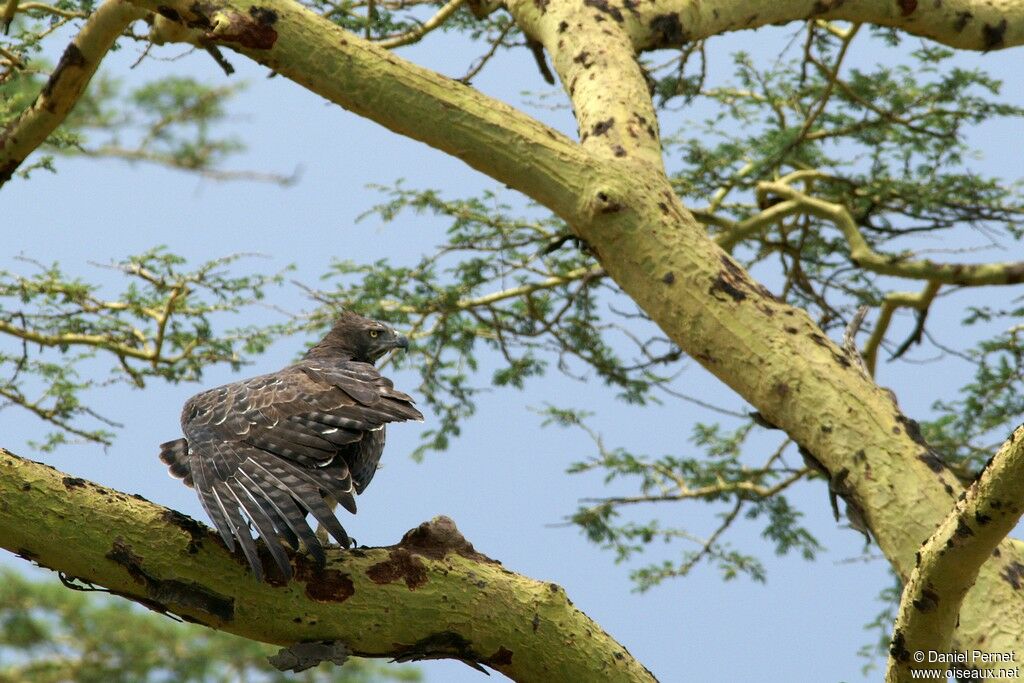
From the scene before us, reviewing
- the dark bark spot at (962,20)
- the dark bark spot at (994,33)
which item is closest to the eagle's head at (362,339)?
the dark bark spot at (962,20)

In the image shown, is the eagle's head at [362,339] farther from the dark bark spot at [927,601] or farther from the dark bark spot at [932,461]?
the dark bark spot at [927,601]

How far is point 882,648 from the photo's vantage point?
321 inches

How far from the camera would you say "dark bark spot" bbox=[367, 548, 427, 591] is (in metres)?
3.61

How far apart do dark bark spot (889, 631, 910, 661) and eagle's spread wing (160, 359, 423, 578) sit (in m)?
1.55

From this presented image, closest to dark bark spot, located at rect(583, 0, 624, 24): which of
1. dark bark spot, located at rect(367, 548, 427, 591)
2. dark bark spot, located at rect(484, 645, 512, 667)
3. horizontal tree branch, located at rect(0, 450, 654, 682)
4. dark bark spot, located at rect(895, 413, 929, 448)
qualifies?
dark bark spot, located at rect(895, 413, 929, 448)

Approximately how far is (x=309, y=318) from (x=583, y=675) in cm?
418

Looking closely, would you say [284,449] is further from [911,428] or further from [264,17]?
[911,428]

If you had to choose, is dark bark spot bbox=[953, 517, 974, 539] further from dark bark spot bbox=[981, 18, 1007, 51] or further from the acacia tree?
dark bark spot bbox=[981, 18, 1007, 51]

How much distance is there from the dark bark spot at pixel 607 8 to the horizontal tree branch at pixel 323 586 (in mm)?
2797

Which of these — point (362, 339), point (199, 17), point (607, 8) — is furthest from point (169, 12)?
point (607, 8)

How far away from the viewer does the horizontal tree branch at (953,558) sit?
10.5ft

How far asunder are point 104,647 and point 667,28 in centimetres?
691

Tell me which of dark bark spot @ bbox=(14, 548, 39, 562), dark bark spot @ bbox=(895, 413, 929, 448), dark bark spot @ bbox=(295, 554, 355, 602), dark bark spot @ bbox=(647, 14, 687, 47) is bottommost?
dark bark spot @ bbox=(14, 548, 39, 562)

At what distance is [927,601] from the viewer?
3.55 metres
